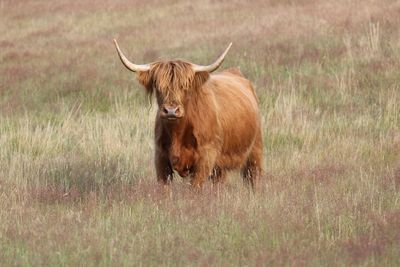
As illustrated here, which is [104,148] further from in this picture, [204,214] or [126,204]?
[204,214]

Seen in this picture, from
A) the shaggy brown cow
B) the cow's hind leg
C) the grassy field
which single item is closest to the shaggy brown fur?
the shaggy brown cow

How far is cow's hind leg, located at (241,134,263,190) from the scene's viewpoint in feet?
34.3

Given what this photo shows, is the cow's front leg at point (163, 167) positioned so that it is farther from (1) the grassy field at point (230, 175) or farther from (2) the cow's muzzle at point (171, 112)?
(2) the cow's muzzle at point (171, 112)

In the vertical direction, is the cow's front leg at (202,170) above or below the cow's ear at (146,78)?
below

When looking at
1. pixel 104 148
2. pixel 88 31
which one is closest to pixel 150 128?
pixel 104 148

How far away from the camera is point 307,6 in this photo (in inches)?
891

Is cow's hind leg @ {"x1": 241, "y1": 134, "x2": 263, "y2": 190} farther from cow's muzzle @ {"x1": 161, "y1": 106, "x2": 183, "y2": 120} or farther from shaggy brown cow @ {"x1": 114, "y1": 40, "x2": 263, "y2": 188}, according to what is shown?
cow's muzzle @ {"x1": 161, "y1": 106, "x2": 183, "y2": 120}

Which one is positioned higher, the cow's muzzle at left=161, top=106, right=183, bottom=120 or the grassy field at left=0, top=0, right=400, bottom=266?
the cow's muzzle at left=161, top=106, right=183, bottom=120

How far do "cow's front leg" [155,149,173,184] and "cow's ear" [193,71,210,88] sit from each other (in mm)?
666

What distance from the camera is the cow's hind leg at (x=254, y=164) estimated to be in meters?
10.5

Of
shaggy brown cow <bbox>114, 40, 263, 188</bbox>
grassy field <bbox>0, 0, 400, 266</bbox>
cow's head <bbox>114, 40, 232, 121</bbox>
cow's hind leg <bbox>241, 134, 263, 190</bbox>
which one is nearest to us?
grassy field <bbox>0, 0, 400, 266</bbox>

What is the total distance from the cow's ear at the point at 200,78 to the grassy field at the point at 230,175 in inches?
35.6

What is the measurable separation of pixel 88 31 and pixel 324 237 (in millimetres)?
19054

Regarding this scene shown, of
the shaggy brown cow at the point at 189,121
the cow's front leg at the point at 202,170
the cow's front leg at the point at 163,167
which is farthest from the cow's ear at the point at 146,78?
the cow's front leg at the point at 202,170
